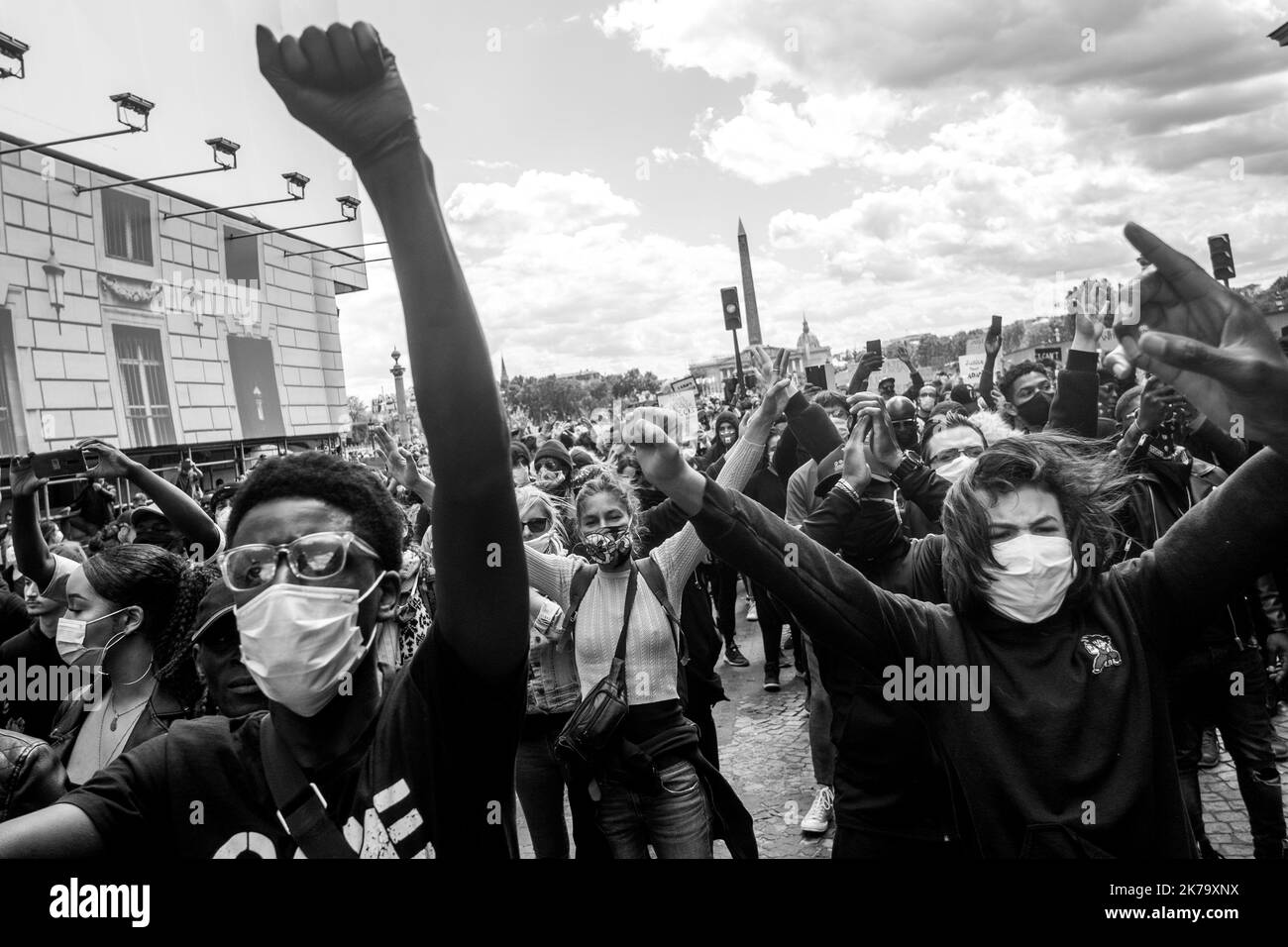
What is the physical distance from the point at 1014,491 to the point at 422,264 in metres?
1.47

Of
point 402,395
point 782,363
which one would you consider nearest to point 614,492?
point 782,363

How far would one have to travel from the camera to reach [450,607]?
1.33m

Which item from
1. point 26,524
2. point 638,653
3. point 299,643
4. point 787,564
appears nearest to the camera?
point 299,643

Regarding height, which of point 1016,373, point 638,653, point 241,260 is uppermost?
point 241,260

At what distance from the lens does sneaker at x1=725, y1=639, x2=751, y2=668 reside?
7352 millimetres

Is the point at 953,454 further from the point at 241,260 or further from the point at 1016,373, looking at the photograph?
the point at 241,260

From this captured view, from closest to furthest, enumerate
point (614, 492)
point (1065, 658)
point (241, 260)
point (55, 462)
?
point (1065, 658)
point (614, 492)
point (55, 462)
point (241, 260)

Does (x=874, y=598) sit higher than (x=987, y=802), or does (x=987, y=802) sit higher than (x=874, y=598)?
(x=874, y=598)

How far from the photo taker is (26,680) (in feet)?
11.7

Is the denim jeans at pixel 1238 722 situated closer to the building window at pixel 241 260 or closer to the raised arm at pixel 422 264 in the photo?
the raised arm at pixel 422 264

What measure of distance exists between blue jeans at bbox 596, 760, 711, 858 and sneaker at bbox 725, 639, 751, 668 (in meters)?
4.33
